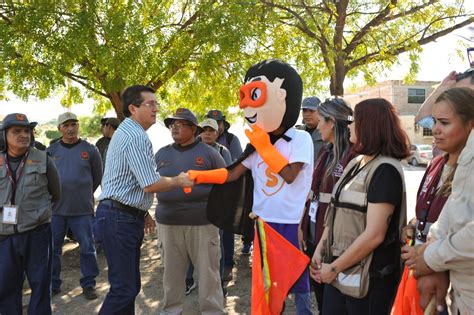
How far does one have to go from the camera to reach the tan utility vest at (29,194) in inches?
142

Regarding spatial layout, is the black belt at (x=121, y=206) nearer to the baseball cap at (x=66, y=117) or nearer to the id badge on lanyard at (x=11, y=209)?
the id badge on lanyard at (x=11, y=209)

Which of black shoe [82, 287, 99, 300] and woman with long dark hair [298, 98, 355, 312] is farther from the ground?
woman with long dark hair [298, 98, 355, 312]

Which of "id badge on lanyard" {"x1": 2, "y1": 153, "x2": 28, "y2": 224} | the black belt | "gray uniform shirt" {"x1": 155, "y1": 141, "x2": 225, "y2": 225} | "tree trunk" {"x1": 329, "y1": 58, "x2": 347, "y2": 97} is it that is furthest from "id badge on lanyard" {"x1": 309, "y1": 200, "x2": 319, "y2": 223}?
"tree trunk" {"x1": 329, "y1": 58, "x2": 347, "y2": 97}

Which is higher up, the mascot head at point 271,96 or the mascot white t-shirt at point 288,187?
the mascot head at point 271,96

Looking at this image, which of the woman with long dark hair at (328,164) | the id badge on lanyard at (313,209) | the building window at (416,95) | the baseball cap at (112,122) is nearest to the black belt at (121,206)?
the woman with long dark hair at (328,164)

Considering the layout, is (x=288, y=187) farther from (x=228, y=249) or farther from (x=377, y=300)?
(x=228, y=249)

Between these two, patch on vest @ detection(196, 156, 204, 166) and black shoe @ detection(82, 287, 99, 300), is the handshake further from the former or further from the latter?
black shoe @ detection(82, 287, 99, 300)

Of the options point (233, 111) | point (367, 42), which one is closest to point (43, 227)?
point (367, 42)

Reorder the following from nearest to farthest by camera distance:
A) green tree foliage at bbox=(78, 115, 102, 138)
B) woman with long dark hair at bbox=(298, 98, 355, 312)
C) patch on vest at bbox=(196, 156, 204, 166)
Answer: woman with long dark hair at bbox=(298, 98, 355, 312)
patch on vest at bbox=(196, 156, 204, 166)
green tree foliage at bbox=(78, 115, 102, 138)

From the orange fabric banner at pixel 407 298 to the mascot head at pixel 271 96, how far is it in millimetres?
1282

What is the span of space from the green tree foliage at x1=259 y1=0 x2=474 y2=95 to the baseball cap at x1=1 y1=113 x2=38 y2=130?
395 cm

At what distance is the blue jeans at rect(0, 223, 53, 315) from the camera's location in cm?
357

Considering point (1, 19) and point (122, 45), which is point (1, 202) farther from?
point (1, 19)

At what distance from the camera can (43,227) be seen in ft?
12.3
